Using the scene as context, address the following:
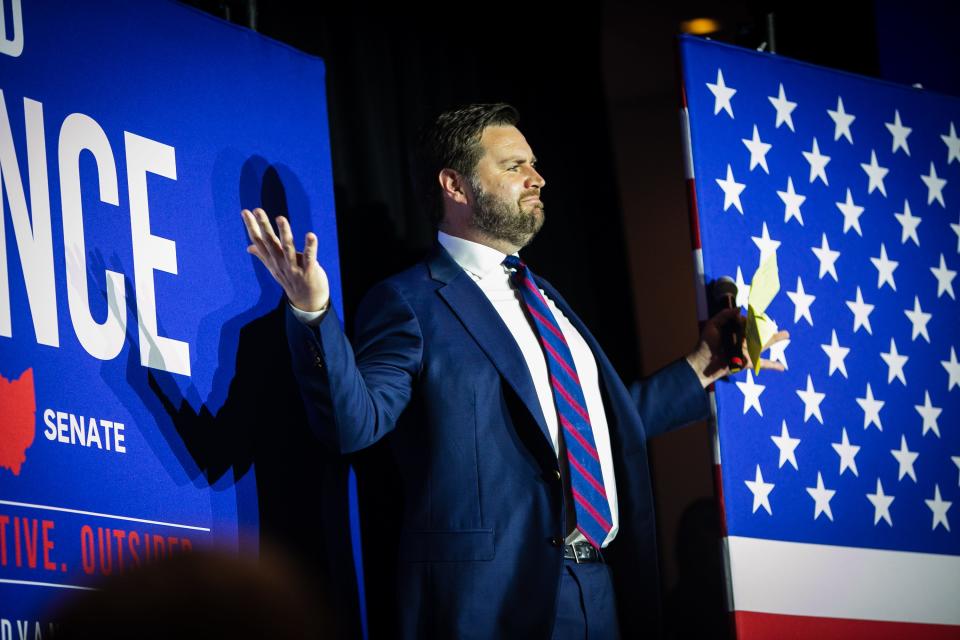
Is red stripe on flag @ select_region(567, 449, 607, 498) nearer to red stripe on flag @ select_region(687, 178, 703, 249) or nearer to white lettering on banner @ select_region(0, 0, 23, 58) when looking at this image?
red stripe on flag @ select_region(687, 178, 703, 249)

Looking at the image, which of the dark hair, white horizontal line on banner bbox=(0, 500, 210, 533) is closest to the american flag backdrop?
the dark hair

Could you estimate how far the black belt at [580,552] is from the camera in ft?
10.1

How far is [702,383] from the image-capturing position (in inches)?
139

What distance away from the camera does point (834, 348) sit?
3.70m

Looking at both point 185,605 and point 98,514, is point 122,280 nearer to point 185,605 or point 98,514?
point 98,514

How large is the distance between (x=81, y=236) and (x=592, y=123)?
221cm

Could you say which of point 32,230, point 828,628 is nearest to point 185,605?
point 32,230

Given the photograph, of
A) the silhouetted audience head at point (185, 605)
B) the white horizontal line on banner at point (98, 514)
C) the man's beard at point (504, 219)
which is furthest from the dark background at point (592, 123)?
the silhouetted audience head at point (185, 605)

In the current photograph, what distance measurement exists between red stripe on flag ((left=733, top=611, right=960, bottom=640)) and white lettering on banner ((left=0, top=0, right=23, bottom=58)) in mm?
2120

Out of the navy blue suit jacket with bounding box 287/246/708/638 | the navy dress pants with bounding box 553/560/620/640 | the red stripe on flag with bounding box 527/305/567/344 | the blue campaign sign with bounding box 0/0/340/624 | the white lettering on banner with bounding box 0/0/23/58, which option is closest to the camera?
the blue campaign sign with bounding box 0/0/340/624

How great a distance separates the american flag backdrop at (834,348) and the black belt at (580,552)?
0.43 meters

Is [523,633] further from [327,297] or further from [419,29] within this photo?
[419,29]

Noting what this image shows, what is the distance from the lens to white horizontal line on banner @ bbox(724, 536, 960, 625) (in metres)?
3.37

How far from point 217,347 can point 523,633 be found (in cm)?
93
